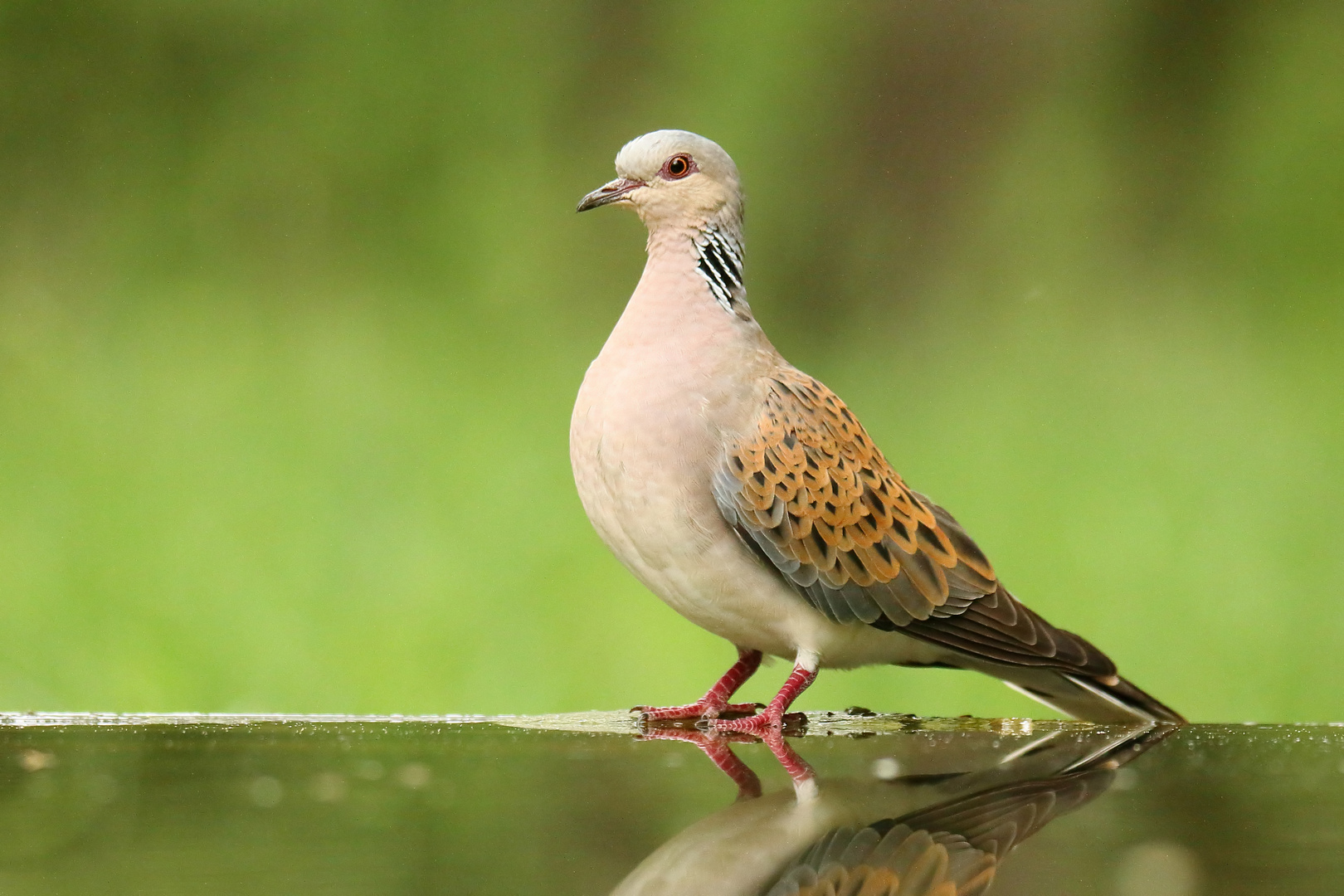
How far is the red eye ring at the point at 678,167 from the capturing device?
7.15 ft

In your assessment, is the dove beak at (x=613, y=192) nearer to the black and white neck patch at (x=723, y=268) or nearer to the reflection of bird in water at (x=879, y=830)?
the black and white neck patch at (x=723, y=268)

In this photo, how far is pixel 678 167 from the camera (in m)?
2.19

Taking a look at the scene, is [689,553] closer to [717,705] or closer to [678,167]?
[717,705]

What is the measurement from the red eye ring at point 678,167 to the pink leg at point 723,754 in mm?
800

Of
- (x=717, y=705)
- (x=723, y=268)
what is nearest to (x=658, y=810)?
(x=717, y=705)

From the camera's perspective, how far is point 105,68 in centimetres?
512

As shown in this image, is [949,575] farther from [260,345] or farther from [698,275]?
[260,345]

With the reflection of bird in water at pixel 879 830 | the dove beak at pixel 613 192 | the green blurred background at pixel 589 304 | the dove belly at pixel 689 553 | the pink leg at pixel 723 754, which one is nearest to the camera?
the reflection of bird in water at pixel 879 830

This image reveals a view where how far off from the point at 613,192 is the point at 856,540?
2.03ft

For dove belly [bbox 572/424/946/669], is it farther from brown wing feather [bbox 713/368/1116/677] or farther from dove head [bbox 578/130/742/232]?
dove head [bbox 578/130/742/232]

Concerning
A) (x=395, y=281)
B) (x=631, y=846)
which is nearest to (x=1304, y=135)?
(x=395, y=281)

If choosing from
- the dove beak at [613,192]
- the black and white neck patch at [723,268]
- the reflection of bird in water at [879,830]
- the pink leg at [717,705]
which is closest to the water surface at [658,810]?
the reflection of bird in water at [879,830]

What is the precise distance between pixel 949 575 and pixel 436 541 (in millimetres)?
2395

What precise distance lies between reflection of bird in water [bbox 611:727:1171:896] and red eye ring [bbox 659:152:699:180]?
2.78ft
